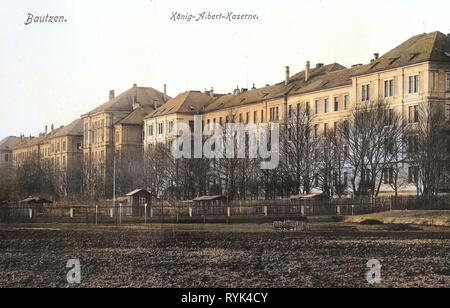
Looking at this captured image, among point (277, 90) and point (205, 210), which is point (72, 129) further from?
point (277, 90)

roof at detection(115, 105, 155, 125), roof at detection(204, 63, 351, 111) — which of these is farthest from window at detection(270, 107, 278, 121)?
roof at detection(115, 105, 155, 125)

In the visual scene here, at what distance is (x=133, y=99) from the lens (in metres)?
16.8

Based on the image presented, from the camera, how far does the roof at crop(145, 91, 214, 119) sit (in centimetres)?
1619

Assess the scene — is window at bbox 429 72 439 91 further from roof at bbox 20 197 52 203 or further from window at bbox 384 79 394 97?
roof at bbox 20 197 52 203

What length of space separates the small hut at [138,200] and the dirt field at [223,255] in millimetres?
585

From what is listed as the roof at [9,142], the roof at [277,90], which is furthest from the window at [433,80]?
the roof at [9,142]

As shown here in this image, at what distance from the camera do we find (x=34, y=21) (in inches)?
589

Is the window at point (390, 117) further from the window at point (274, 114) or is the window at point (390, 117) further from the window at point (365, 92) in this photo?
the window at point (274, 114)

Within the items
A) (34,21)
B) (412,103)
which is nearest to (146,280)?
(34,21)

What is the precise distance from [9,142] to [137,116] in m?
2.92

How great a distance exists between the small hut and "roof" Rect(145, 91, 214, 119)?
1.80 meters

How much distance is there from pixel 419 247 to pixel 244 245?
3.48m

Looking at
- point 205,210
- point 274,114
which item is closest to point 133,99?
point 205,210
